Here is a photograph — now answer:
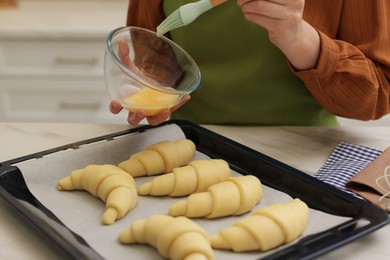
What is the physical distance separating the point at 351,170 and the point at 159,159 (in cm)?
29

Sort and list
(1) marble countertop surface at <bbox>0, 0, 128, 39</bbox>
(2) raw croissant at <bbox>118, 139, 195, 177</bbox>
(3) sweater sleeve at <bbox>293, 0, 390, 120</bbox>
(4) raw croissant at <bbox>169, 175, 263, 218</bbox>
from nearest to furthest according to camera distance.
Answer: (4) raw croissant at <bbox>169, 175, 263, 218</bbox> → (2) raw croissant at <bbox>118, 139, 195, 177</bbox> → (3) sweater sleeve at <bbox>293, 0, 390, 120</bbox> → (1) marble countertop surface at <bbox>0, 0, 128, 39</bbox>

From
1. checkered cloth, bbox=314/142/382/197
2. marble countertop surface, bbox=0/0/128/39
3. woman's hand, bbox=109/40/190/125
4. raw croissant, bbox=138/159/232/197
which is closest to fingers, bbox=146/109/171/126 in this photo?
woman's hand, bbox=109/40/190/125

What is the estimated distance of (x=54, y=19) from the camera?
2016 mm

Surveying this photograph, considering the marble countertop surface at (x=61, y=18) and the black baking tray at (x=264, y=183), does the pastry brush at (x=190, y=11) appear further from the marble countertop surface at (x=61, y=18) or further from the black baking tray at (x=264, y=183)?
the marble countertop surface at (x=61, y=18)

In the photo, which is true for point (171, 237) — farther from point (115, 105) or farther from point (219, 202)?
point (115, 105)

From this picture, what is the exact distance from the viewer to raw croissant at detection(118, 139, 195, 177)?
2.84 feet

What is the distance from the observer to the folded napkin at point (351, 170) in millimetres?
831

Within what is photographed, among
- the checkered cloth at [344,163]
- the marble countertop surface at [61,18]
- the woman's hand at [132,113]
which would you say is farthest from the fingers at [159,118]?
the marble countertop surface at [61,18]

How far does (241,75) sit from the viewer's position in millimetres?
1146

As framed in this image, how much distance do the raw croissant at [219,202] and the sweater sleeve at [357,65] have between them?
0.94 ft

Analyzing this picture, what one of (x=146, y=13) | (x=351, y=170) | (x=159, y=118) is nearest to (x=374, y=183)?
(x=351, y=170)

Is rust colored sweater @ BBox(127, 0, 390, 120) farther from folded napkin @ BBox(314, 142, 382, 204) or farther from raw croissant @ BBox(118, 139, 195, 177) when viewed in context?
raw croissant @ BBox(118, 139, 195, 177)

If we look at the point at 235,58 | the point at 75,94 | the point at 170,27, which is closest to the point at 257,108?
the point at 235,58

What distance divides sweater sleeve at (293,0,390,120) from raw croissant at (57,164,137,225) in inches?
14.0
